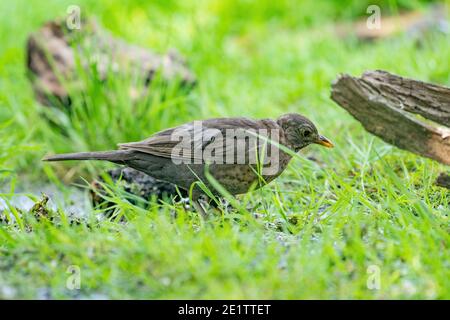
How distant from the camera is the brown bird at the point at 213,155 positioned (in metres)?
4.26

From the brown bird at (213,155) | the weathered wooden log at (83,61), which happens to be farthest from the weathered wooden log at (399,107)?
the weathered wooden log at (83,61)

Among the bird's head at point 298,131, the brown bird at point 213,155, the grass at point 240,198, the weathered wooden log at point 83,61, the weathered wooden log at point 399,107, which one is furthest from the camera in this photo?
the weathered wooden log at point 83,61

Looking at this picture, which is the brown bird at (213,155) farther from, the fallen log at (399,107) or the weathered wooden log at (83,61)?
the weathered wooden log at (83,61)

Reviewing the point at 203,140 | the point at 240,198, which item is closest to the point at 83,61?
the point at 240,198

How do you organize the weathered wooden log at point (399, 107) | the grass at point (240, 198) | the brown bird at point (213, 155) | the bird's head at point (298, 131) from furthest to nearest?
the bird's head at point (298, 131)
the brown bird at point (213, 155)
the weathered wooden log at point (399, 107)
the grass at point (240, 198)

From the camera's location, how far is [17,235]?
367 cm

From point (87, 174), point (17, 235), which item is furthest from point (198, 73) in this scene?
point (17, 235)

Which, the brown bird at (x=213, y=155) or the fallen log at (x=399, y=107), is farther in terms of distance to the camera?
the brown bird at (x=213, y=155)

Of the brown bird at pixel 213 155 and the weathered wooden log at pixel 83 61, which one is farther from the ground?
the weathered wooden log at pixel 83 61

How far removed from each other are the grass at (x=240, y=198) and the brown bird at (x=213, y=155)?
184 mm

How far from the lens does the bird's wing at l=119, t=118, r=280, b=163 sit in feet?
14.1

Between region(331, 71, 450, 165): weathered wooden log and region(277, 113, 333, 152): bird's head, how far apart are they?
0.58 metres
